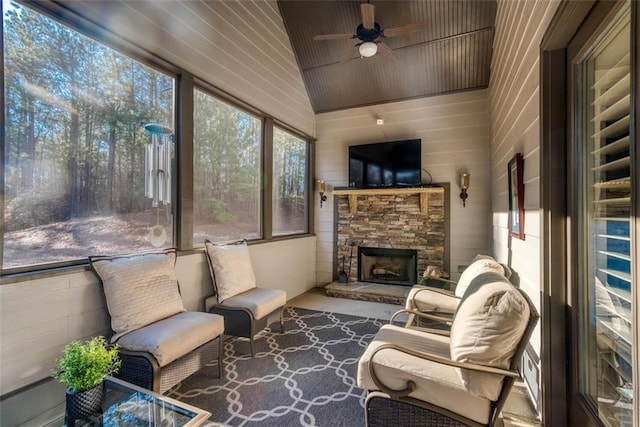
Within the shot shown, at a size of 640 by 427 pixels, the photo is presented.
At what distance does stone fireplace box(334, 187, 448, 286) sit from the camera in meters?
4.86

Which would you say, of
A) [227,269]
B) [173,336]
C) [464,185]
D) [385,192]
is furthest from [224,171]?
[464,185]

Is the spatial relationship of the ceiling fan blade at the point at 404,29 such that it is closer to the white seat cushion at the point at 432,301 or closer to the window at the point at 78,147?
the window at the point at 78,147

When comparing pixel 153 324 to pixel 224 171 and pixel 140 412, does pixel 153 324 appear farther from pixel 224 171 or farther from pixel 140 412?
pixel 224 171

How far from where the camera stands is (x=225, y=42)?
3506 mm

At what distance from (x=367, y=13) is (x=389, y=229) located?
3.24 meters

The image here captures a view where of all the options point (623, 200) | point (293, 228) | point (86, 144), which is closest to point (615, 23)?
point (623, 200)

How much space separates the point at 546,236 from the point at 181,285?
2.93 meters

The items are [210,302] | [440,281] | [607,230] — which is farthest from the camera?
[440,281]

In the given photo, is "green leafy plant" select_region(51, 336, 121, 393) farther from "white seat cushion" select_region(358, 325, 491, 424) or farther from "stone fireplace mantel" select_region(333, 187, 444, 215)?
"stone fireplace mantel" select_region(333, 187, 444, 215)

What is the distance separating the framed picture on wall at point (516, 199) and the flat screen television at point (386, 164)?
2.00m

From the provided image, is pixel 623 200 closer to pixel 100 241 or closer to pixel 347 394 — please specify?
pixel 347 394

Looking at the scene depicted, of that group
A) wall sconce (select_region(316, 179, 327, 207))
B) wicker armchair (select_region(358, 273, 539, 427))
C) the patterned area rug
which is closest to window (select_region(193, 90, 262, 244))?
the patterned area rug

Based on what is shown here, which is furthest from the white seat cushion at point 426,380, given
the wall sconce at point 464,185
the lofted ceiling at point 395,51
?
the wall sconce at point 464,185

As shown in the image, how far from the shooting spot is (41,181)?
1956 millimetres
